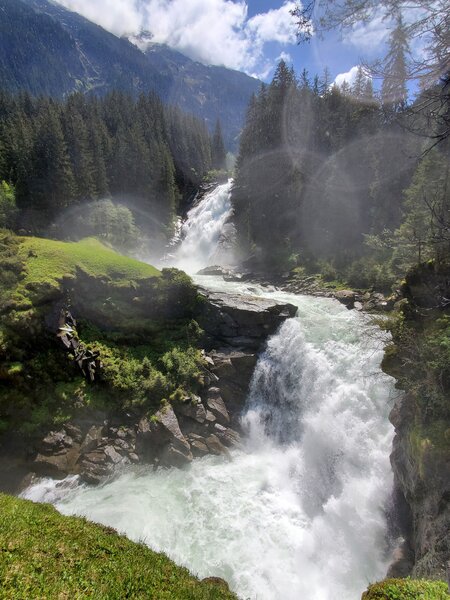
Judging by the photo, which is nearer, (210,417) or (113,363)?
(210,417)

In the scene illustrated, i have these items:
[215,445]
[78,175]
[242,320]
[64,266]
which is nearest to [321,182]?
[242,320]

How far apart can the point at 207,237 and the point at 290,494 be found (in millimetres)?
41426

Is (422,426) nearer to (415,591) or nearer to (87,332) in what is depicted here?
(415,591)

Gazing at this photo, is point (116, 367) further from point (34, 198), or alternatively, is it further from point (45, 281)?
point (34, 198)

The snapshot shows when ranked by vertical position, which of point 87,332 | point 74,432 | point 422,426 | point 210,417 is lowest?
point 74,432

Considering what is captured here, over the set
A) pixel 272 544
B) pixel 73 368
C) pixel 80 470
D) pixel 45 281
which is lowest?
pixel 80 470

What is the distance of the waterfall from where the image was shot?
45.5 m

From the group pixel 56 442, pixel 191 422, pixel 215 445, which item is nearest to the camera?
pixel 56 442

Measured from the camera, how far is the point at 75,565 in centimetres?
503

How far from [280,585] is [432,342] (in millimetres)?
8501

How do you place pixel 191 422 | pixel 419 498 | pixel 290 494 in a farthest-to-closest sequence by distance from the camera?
pixel 191 422, pixel 290 494, pixel 419 498

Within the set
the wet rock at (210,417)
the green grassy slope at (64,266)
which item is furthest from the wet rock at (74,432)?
the green grassy slope at (64,266)

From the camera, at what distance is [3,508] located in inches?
249

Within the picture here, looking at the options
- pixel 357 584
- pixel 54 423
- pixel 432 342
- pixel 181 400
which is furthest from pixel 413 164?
pixel 54 423
